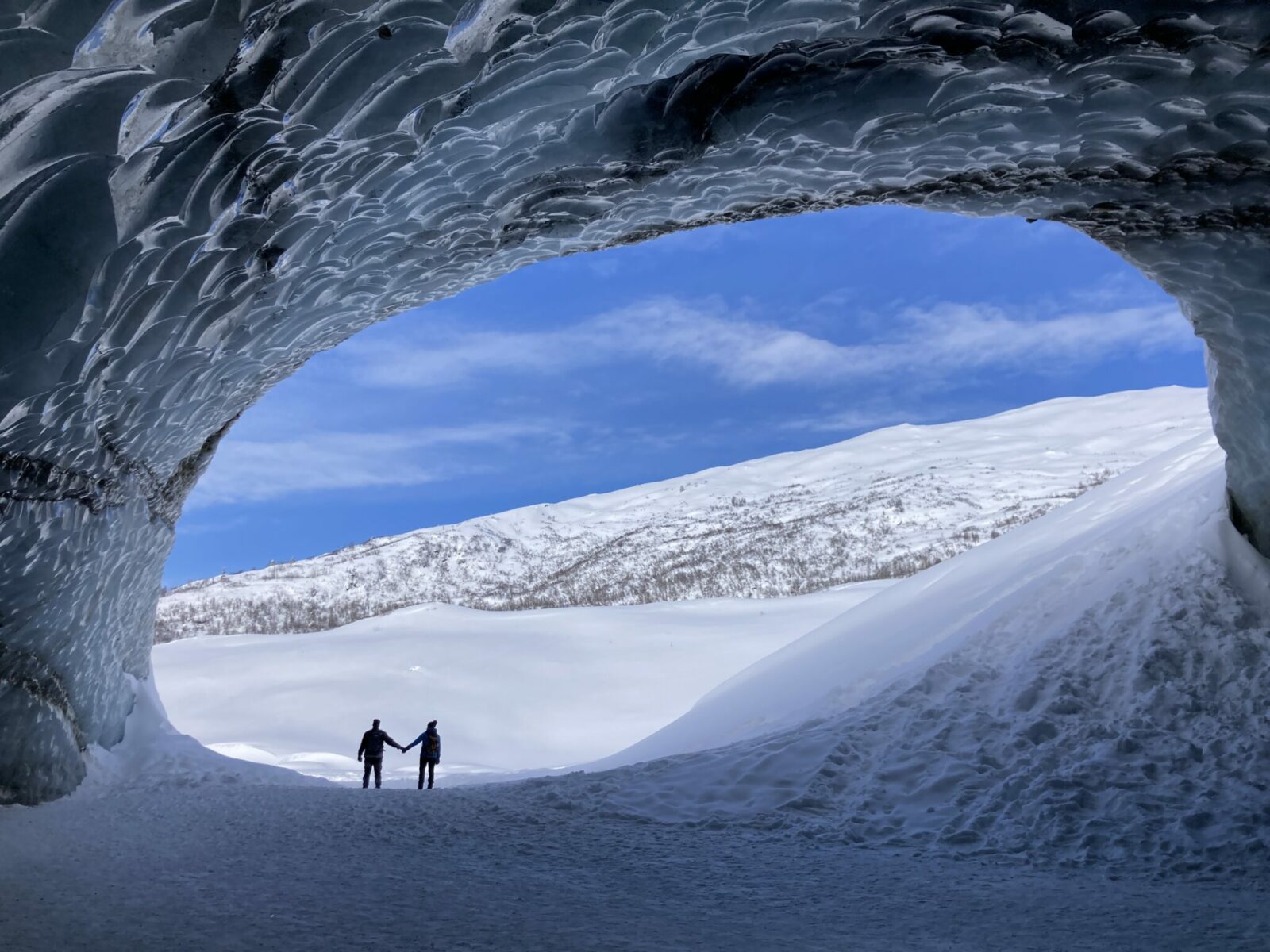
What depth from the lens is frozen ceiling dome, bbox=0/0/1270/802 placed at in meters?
2.52

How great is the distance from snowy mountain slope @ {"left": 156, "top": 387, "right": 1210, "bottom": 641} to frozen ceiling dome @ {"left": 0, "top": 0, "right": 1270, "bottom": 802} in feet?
62.1

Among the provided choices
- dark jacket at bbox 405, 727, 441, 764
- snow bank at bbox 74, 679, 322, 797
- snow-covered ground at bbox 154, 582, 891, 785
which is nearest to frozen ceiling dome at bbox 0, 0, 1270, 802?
snow bank at bbox 74, 679, 322, 797

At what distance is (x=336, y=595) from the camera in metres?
31.8

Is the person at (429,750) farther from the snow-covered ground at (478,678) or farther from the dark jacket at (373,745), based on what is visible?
the snow-covered ground at (478,678)

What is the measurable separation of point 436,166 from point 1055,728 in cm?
553

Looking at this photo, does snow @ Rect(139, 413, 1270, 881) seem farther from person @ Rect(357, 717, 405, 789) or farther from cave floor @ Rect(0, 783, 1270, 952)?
person @ Rect(357, 717, 405, 789)

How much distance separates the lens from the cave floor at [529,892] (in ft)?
10.5

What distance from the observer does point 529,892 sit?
3.87 metres

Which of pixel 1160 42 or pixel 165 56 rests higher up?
pixel 1160 42

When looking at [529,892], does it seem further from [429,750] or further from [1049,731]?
[429,750]

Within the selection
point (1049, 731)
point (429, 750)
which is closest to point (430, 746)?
point (429, 750)

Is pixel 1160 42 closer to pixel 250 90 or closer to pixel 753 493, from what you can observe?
pixel 250 90

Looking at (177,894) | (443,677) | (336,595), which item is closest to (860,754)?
(177,894)

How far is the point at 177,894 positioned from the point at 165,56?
3254 mm
